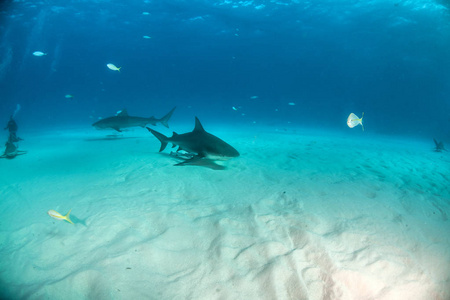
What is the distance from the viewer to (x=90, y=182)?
5148mm

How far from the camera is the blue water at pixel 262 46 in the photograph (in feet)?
112

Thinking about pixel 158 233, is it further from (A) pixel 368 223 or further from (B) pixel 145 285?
(A) pixel 368 223

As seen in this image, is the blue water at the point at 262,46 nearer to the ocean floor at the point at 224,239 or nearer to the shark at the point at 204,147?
the shark at the point at 204,147

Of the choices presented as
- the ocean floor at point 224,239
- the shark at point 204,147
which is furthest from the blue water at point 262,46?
the ocean floor at point 224,239

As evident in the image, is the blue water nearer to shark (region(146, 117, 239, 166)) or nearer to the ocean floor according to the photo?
shark (region(146, 117, 239, 166))

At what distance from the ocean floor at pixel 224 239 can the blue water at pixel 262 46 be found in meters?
27.2

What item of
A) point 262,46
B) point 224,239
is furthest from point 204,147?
point 262,46

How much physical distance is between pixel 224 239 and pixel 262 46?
196ft

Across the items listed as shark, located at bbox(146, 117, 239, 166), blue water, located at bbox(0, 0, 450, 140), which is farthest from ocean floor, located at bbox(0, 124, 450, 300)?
blue water, located at bbox(0, 0, 450, 140)

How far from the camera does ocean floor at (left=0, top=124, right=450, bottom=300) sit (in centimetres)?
213

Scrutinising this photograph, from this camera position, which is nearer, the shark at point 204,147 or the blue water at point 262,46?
the shark at point 204,147

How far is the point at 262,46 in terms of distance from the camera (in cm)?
5356

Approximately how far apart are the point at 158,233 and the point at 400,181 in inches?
259

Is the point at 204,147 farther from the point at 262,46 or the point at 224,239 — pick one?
the point at 262,46
